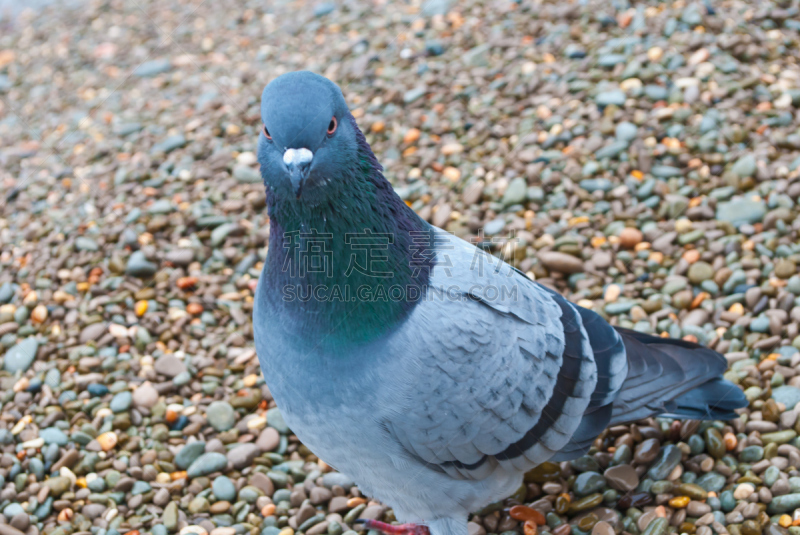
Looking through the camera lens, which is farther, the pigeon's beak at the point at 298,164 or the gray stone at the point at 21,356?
the gray stone at the point at 21,356

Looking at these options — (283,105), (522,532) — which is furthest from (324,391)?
(522,532)

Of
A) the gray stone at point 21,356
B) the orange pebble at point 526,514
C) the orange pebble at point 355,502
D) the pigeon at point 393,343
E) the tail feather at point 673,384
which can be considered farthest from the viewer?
the gray stone at point 21,356

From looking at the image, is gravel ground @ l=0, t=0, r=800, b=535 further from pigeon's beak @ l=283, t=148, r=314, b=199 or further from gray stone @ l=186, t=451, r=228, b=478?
pigeon's beak @ l=283, t=148, r=314, b=199

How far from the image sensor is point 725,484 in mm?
4047

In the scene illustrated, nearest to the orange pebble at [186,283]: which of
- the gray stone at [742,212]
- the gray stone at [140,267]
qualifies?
the gray stone at [140,267]

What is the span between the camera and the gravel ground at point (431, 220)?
4223mm

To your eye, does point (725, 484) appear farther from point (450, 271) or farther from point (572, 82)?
point (572, 82)

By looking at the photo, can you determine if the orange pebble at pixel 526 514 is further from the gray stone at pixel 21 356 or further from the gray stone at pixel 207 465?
the gray stone at pixel 21 356

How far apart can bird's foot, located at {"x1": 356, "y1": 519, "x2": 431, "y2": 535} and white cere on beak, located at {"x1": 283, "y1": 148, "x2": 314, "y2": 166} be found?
2.43m

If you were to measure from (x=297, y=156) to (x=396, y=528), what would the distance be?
8.35 ft

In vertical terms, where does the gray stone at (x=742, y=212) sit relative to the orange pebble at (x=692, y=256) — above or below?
above

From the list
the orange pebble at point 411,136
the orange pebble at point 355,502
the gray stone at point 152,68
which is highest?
the gray stone at point 152,68

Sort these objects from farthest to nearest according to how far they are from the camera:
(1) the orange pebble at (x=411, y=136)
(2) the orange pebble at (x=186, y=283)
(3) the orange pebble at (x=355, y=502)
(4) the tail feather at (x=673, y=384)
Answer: (1) the orange pebble at (x=411, y=136) → (2) the orange pebble at (x=186, y=283) → (3) the orange pebble at (x=355, y=502) → (4) the tail feather at (x=673, y=384)

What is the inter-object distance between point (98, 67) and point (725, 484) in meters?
9.05
